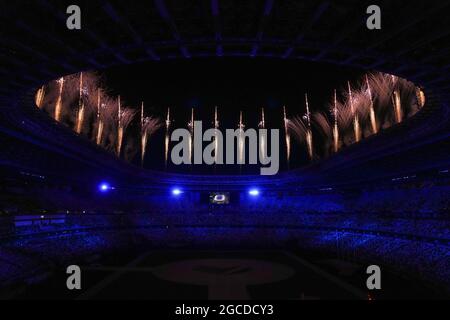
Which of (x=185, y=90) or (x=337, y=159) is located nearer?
(x=337, y=159)

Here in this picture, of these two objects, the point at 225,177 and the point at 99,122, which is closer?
the point at 99,122

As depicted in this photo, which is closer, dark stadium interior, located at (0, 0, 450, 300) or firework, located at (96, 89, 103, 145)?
dark stadium interior, located at (0, 0, 450, 300)

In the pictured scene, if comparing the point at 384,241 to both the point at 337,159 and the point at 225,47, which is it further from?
the point at 225,47

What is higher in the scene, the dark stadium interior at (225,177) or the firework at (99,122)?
the firework at (99,122)

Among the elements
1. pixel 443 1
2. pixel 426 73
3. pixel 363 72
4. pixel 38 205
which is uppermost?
pixel 363 72

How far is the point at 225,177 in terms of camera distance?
4700 cm

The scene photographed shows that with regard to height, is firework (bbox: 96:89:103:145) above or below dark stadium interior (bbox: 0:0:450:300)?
above

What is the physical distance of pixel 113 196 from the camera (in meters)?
48.8

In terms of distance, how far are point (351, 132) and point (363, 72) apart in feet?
33.4

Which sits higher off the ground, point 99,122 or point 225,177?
point 99,122

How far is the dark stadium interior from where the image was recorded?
34.0 feet

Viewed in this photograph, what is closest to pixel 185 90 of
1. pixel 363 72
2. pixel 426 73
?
pixel 363 72

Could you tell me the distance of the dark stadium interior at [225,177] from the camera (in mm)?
10352

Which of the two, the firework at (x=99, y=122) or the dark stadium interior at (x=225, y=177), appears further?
the firework at (x=99, y=122)
